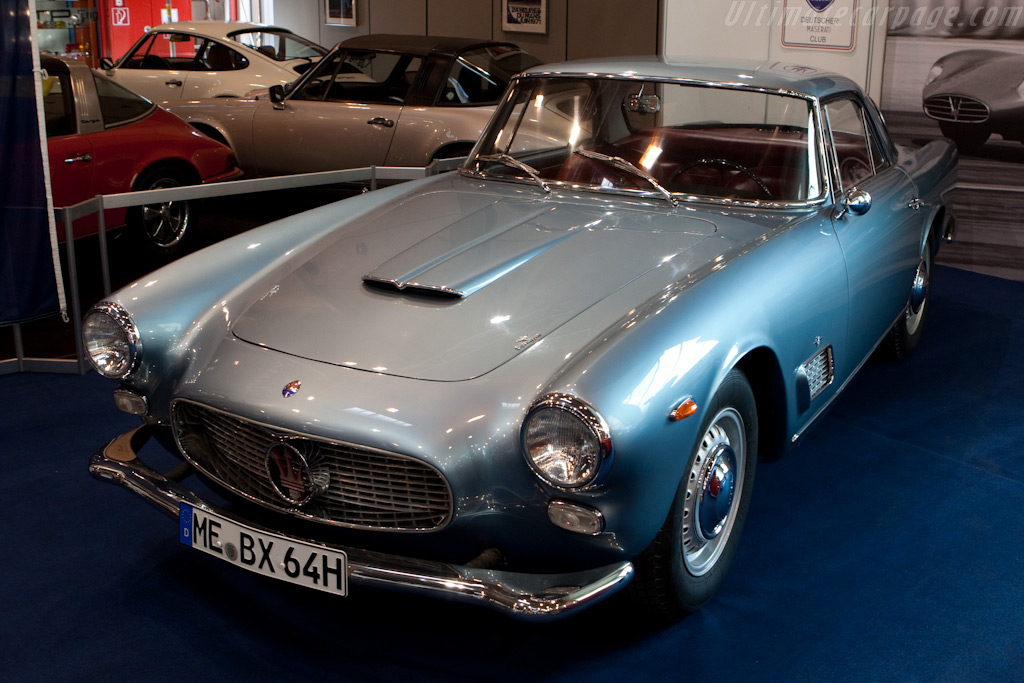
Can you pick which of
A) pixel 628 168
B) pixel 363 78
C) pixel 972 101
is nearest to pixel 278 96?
pixel 363 78

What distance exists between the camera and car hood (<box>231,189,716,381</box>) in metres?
2.46

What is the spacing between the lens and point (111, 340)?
2.72m

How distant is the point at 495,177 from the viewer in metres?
3.68

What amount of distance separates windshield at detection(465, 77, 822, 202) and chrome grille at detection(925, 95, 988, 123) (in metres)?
3.13

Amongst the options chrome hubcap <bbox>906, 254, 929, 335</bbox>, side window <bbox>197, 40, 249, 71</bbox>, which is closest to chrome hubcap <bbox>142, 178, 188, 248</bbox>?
side window <bbox>197, 40, 249, 71</bbox>

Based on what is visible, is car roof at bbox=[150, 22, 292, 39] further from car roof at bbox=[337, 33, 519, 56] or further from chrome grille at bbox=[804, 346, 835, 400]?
chrome grille at bbox=[804, 346, 835, 400]

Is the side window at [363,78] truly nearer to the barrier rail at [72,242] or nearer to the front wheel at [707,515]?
the barrier rail at [72,242]

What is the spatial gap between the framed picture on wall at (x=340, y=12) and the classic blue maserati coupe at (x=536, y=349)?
9410 millimetres

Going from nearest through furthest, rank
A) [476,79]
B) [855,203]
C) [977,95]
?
[855,203] < [977,95] < [476,79]

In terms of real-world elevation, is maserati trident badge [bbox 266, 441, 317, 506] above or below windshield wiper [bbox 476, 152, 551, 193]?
below

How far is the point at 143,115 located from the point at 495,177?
3392 millimetres

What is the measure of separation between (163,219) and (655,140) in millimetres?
3698

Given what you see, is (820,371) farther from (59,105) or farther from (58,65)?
(58,65)

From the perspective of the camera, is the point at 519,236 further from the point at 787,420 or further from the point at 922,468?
the point at 922,468
